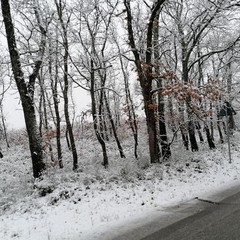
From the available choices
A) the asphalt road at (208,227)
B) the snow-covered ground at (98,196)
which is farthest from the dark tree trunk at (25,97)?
the asphalt road at (208,227)

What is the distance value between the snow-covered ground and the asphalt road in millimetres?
1232

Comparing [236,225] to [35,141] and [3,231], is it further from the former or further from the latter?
[35,141]

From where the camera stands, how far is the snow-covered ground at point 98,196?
753 centimetres

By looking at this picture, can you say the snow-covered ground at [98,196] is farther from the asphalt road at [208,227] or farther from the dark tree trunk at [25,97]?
the asphalt road at [208,227]

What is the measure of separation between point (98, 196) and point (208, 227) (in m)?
4.08

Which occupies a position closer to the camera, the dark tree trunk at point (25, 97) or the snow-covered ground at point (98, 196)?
the snow-covered ground at point (98, 196)

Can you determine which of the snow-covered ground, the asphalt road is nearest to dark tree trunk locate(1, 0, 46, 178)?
the snow-covered ground

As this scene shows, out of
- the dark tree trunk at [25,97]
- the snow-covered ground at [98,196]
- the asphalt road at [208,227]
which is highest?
the dark tree trunk at [25,97]

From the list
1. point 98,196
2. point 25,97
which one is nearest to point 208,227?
point 98,196

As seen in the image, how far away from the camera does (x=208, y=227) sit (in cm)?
666

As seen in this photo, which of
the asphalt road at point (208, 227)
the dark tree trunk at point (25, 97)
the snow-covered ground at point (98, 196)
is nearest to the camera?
the asphalt road at point (208, 227)

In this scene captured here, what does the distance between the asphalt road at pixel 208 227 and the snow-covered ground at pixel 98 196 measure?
4.04 feet

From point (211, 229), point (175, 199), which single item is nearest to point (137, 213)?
point (175, 199)

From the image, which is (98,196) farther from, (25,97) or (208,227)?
(25,97)
